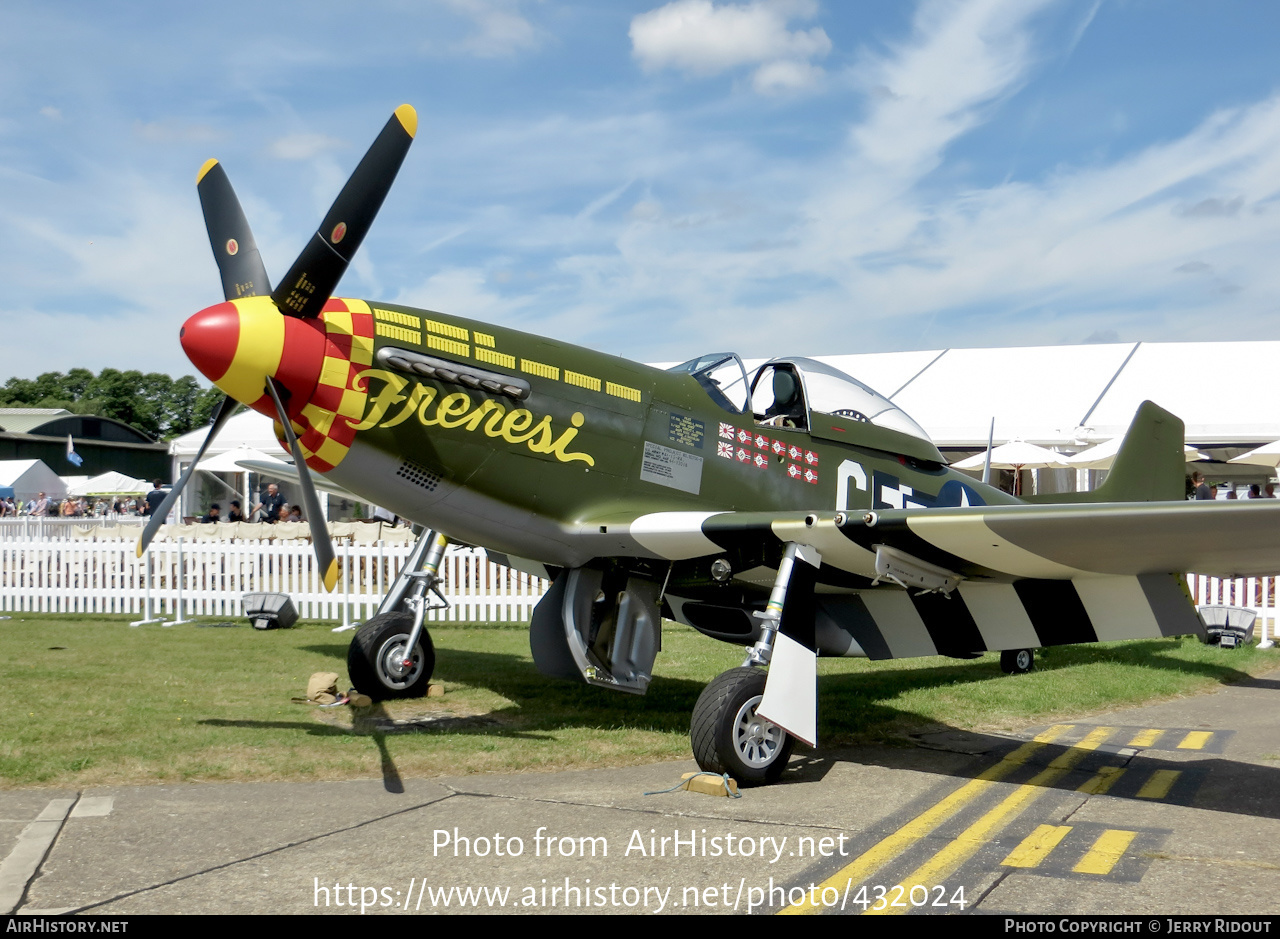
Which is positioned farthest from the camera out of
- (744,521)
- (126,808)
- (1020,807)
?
(744,521)

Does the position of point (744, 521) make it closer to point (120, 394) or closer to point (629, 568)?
point (629, 568)

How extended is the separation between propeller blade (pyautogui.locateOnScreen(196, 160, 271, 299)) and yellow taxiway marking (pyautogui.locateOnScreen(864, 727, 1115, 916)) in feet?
15.1

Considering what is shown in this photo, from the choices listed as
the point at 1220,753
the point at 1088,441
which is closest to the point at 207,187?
the point at 1220,753

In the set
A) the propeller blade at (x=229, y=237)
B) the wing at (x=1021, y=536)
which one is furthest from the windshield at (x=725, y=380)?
the propeller blade at (x=229, y=237)

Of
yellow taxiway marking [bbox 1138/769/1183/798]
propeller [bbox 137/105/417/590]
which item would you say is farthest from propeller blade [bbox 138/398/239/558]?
yellow taxiway marking [bbox 1138/769/1183/798]

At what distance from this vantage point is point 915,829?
486 cm

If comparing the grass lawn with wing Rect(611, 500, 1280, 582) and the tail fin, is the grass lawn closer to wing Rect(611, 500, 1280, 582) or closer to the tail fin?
wing Rect(611, 500, 1280, 582)

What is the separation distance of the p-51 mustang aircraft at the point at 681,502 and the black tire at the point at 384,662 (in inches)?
1.6

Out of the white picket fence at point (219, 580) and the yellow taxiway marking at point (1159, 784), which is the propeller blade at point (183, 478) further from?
the white picket fence at point (219, 580)

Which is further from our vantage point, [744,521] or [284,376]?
[744,521]

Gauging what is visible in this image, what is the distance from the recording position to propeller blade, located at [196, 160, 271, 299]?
19.5 feet

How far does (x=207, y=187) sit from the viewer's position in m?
6.45

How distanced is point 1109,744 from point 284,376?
596 centimetres

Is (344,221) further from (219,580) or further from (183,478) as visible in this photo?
(219,580)
